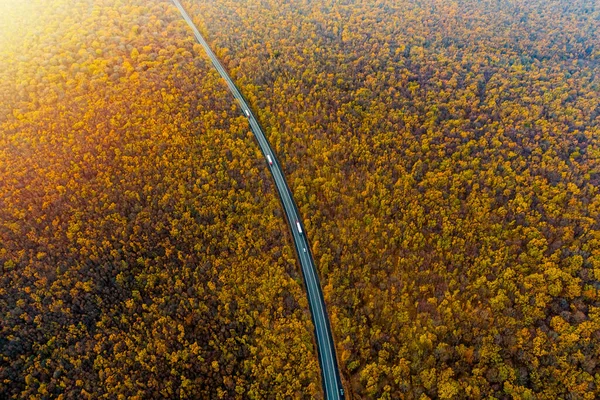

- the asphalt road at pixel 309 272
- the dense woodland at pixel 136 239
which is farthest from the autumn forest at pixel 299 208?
the asphalt road at pixel 309 272

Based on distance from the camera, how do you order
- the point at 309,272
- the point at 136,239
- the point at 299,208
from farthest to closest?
the point at 299,208
the point at 309,272
the point at 136,239

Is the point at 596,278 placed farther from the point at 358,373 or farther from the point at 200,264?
the point at 200,264

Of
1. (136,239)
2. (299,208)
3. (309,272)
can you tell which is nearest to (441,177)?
(299,208)

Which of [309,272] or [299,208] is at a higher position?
[299,208]

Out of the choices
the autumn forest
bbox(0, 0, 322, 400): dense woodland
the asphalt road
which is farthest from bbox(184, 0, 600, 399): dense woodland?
bbox(0, 0, 322, 400): dense woodland

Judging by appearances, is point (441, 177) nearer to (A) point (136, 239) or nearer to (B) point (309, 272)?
(B) point (309, 272)

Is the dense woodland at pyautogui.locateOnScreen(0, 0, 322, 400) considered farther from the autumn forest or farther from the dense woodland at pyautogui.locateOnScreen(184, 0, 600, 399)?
the dense woodland at pyautogui.locateOnScreen(184, 0, 600, 399)
